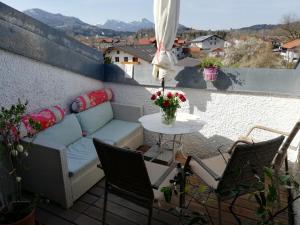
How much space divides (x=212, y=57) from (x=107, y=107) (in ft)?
5.59

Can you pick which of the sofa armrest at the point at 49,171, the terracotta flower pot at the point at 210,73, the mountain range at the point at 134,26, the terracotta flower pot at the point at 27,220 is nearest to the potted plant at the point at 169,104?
the terracotta flower pot at the point at 210,73

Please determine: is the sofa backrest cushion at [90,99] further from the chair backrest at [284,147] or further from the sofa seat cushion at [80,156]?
the chair backrest at [284,147]

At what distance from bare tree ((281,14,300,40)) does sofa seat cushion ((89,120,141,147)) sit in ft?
8.11

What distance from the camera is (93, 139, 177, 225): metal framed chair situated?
1.52m

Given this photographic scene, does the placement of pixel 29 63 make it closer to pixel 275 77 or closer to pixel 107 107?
pixel 107 107

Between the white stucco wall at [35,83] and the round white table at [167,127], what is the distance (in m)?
1.10

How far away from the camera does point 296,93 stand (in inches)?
104

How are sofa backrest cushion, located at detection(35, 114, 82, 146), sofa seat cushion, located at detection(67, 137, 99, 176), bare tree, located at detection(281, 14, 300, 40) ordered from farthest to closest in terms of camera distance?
bare tree, located at detection(281, 14, 300, 40) < sofa backrest cushion, located at detection(35, 114, 82, 146) < sofa seat cushion, located at detection(67, 137, 99, 176)

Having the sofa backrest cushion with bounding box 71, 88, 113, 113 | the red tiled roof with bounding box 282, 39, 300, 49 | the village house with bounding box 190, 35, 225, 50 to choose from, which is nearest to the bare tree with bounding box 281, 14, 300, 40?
the red tiled roof with bounding box 282, 39, 300, 49

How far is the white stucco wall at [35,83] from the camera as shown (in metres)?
2.27

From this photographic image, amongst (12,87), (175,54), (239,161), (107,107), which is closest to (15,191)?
(12,87)

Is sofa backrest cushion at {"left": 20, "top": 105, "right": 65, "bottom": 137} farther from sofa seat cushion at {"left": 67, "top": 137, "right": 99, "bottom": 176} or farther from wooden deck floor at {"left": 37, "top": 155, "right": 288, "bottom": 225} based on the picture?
wooden deck floor at {"left": 37, "top": 155, "right": 288, "bottom": 225}

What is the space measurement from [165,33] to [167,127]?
3.71 feet

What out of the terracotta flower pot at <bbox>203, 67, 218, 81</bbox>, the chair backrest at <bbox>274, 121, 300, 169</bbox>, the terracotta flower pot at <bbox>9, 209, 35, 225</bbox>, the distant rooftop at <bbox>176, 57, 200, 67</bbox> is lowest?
the terracotta flower pot at <bbox>9, 209, 35, 225</bbox>
